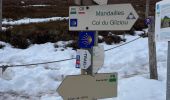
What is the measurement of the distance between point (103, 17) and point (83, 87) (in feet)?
2.82

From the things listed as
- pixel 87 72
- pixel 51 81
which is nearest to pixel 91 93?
pixel 87 72

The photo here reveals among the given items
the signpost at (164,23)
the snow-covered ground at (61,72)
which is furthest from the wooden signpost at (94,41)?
the snow-covered ground at (61,72)

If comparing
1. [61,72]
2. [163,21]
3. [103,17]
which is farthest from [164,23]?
[61,72]

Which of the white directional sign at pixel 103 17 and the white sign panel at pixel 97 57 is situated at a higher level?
the white directional sign at pixel 103 17

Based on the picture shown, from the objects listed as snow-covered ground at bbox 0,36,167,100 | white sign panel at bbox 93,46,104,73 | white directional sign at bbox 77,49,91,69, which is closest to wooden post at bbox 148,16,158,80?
snow-covered ground at bbox 0,36,167,100

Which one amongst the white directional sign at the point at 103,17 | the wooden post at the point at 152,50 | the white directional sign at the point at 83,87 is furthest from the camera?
the wooden post at the point at 152,50

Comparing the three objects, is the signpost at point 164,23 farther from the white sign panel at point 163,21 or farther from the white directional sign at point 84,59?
the white directional sign at point 84,59

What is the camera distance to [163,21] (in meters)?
6.42

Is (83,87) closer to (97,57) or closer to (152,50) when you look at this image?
(97,57)

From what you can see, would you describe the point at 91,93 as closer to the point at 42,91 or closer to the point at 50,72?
the point at 42,91

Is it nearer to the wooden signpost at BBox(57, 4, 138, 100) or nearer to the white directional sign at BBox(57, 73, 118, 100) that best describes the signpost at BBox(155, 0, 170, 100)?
the wooden signpost at BBox(57, 4, 138, 100)

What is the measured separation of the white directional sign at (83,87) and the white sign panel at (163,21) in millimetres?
1046

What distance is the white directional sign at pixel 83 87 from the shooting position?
5797 millimetres

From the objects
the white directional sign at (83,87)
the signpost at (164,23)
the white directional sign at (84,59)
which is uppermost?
the signpost at (164,23)
